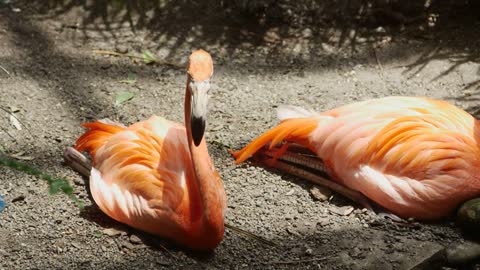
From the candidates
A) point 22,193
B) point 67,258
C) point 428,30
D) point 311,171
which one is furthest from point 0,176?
point 428,30

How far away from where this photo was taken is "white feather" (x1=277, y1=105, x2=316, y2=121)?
166 inches

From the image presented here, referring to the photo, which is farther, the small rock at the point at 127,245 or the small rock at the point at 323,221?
the small rock at the point at 323,221

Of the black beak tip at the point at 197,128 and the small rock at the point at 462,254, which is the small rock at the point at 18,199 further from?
the small rock at the point at 462,254

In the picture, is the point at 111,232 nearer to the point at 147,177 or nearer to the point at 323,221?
the point at 147,177

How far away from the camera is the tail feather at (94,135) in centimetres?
397

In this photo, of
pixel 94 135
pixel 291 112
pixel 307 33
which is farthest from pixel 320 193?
pixel 307 33

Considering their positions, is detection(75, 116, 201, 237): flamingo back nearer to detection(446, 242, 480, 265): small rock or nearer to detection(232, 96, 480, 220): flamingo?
detection(232, 96, 480, 220): flamingo

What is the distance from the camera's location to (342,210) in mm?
3875

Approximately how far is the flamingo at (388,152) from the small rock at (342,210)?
0.09 meters

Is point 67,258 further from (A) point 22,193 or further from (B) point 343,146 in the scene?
(B) point 343,146

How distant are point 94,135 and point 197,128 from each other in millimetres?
1105

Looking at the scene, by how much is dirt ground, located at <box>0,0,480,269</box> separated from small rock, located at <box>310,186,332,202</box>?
0.07ft

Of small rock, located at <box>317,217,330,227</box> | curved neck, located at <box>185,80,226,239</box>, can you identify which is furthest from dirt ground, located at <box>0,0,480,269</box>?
curved neck, located at <box>185,80,226,239</box>

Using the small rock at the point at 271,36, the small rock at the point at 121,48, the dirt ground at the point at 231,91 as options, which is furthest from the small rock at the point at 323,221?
the small rock at the point at 121,48
